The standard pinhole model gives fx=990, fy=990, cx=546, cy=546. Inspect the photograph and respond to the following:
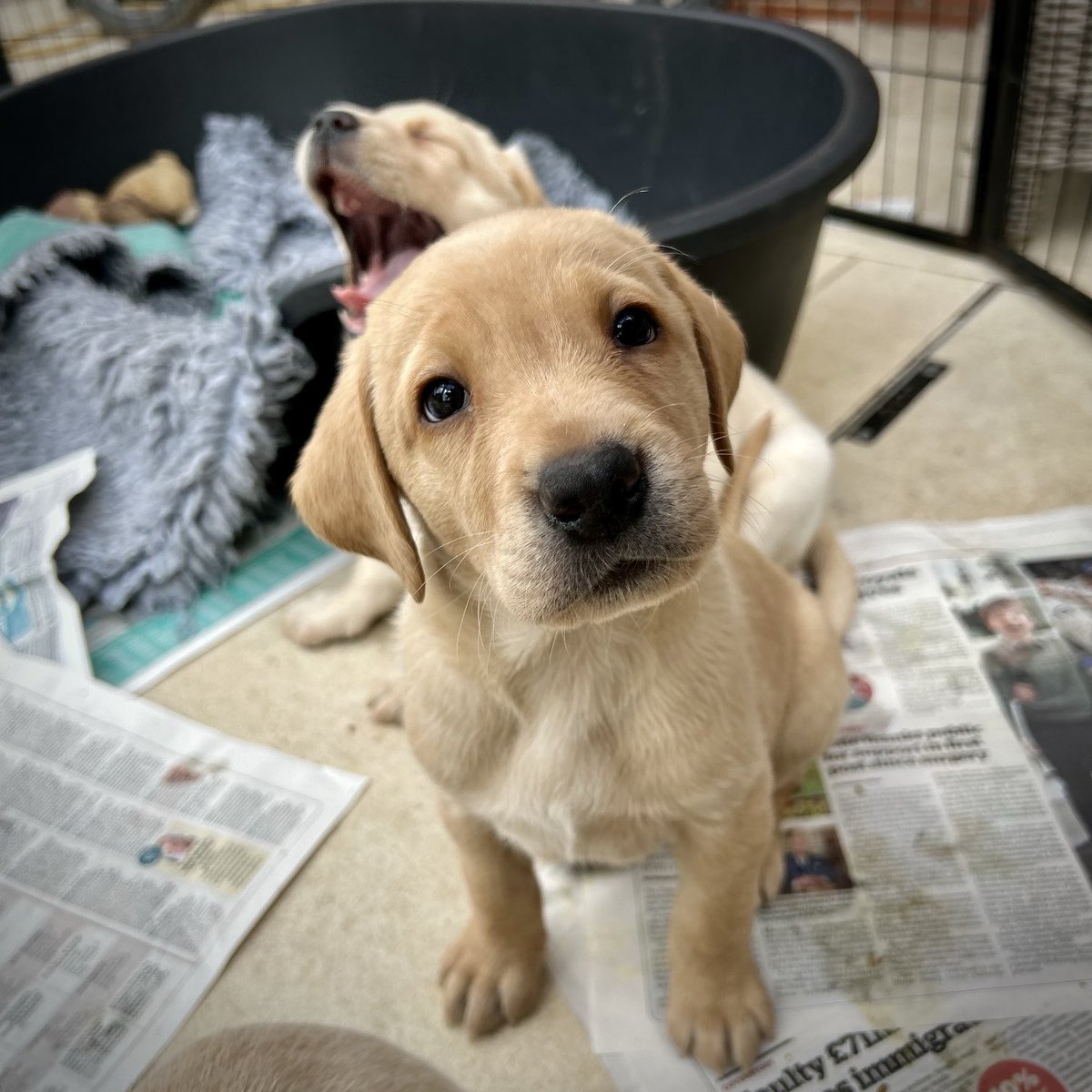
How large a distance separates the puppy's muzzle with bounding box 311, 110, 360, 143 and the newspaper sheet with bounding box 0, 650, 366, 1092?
1064 mm

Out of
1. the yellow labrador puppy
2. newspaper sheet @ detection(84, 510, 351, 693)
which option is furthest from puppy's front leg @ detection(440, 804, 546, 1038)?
newspaper sheet @ detection(84, 510, 351, 693)

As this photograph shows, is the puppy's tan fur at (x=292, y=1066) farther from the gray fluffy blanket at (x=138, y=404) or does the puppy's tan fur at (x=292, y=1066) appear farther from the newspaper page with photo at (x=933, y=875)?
the gray fluffy blanket at (x=138, y=404)

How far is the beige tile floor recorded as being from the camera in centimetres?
131

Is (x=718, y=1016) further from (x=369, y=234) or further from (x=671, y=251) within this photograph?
(x=369, y=234)

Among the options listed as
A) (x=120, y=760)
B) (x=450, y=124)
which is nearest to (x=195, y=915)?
(x=120, y=760)

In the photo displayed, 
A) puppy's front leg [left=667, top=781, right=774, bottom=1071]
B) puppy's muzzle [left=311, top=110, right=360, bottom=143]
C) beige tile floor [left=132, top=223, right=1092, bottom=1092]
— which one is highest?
puppy's muzzle [left=311, top=110, right=360, bottom=143]

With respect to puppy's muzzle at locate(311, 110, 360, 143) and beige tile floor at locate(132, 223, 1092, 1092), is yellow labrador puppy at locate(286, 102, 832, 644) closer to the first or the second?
puppy's muzzle at locate(311, 110, 360, 143)

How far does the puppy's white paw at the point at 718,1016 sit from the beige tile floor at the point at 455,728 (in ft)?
0.41

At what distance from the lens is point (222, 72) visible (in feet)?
9.56

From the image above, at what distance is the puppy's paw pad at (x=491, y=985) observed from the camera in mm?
1233

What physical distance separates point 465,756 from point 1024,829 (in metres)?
0.82

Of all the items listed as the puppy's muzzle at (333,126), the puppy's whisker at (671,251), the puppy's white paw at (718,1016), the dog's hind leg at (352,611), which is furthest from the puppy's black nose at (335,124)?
the puppy's white paw at (718,1016)

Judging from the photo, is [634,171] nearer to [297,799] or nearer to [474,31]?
[474,31]

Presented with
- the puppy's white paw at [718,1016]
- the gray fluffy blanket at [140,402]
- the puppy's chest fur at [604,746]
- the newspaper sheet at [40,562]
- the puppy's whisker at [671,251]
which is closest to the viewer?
the puppy's chest fur at [604,746]
